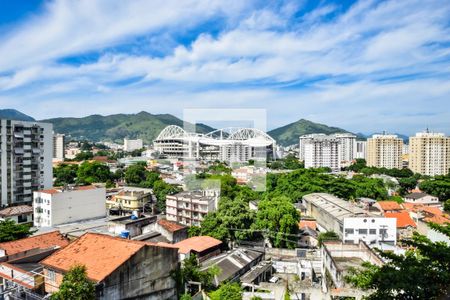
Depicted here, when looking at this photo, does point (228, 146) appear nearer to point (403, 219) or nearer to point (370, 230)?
point (403, 219)

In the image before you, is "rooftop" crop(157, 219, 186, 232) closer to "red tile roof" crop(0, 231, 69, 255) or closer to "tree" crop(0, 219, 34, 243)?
"red tile roof" crop(0, 231, 69, 255)

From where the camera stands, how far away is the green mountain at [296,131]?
510 ft

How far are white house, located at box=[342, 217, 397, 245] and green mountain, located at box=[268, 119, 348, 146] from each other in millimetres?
Result: 133936

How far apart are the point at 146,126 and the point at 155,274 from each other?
15719 centimetres

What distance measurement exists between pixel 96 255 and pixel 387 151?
56510 millimetres

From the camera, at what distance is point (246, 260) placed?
13.2 meters

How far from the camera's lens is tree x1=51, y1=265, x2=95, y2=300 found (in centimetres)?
694

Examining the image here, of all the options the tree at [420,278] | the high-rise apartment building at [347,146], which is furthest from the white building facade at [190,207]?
the high-rise apartment building at [347,146]

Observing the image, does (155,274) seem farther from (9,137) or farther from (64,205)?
→ (9,137)

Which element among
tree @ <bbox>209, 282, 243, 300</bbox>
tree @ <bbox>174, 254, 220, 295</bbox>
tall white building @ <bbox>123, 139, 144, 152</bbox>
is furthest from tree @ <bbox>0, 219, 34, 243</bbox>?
tall white building @ <bbox>123, 139, 144, 152</bbox>

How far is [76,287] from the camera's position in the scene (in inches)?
273

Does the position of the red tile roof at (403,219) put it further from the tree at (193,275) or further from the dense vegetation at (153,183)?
the dense vegetation at (153,183)

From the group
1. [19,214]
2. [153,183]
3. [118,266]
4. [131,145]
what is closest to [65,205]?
[19,214]

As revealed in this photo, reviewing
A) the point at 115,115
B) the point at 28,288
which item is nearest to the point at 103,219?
the point at 28,288
